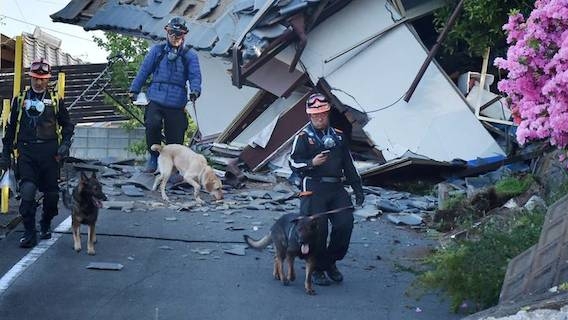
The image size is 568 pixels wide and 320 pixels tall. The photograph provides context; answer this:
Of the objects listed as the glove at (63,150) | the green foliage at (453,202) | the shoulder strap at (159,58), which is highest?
the shoulder strap at (159,58)

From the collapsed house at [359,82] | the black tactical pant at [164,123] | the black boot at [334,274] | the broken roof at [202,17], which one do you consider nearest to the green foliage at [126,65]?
the broken roof at [202,17]

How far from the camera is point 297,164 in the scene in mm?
9406

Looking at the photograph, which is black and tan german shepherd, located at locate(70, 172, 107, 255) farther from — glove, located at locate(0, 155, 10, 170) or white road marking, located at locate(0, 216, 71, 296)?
glove, located at locate(0, 155, 10, 170)

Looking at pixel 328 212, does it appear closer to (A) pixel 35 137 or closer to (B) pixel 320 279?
(B) pixel 320 279

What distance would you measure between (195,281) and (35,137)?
7.80 feet

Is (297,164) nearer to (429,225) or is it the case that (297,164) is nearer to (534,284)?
(534,284)

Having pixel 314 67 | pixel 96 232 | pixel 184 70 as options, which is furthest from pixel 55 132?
pixel 314 67

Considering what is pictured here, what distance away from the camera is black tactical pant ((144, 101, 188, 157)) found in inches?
571

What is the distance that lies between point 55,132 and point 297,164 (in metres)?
2.86

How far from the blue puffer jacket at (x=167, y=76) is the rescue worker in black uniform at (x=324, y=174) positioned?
5.03m

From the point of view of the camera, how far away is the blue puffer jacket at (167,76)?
14.3 meters

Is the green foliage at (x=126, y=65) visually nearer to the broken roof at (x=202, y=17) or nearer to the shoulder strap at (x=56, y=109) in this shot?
the broken roof at (x=202, y=17)

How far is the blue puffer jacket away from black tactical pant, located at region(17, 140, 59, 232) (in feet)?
12.0

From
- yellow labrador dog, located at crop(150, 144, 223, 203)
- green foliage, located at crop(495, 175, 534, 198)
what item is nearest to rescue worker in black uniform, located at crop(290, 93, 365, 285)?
green foliage, located at crop(495, 175, 534, 198)
